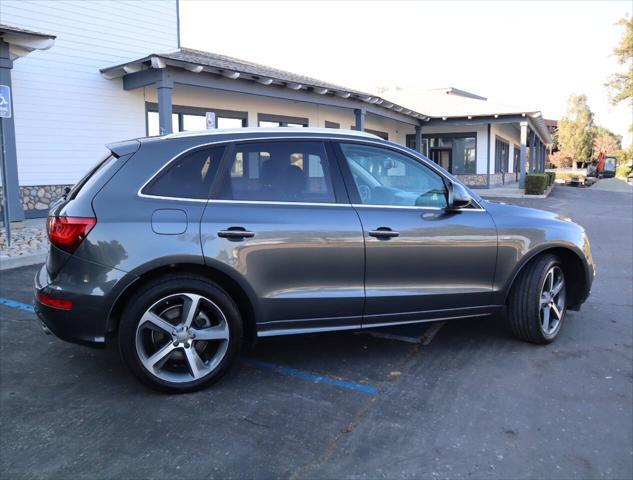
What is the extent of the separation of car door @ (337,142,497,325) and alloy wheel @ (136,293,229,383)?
1.12 m

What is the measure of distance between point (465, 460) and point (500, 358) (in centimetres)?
158

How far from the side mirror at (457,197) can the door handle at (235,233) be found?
1572 millimetres

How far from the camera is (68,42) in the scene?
42.3 ft

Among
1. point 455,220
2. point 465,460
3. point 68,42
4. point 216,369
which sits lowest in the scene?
point 465,460

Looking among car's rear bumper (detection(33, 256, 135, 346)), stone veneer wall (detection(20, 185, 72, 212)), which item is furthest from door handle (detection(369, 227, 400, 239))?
stone veneer wall (detection(20, 185, 72, 212))

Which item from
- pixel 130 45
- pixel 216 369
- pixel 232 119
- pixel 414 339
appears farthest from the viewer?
pixel 232 119

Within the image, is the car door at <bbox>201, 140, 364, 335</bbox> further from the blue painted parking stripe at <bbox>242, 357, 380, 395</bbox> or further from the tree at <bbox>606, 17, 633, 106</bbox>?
the tree at <bbox>606, 17, 633, 106</bbox>

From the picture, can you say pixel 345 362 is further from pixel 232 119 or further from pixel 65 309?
pixel 232 119

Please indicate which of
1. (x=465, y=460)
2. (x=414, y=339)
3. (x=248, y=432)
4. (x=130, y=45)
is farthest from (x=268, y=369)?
(x=130, y=45)

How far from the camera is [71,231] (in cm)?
338

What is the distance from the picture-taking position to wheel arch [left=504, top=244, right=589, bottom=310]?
4.38m

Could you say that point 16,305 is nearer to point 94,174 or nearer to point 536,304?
point 94,174

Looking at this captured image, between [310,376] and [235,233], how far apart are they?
47.8 inches

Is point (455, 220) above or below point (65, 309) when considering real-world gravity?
above
